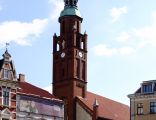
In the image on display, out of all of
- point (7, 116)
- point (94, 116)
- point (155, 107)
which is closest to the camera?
point (7, 116)

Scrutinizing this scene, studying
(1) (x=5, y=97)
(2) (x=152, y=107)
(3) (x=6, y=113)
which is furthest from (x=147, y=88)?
(3) (x=6, y=113)

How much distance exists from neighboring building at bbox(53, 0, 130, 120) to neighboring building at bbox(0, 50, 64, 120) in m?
14.4

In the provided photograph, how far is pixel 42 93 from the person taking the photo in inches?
3625

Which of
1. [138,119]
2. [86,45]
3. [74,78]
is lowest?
[138,119]

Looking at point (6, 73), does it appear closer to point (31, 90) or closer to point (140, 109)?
point (31, 90)

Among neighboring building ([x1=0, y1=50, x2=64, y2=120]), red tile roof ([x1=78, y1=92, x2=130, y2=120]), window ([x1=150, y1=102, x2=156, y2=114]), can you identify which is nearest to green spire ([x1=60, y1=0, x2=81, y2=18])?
red tile roof ([x1=78, y1=92, x2=130, y2=120])

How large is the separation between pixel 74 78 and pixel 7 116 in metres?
29.5

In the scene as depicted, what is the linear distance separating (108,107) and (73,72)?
12.8 metres

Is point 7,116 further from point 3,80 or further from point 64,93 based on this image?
point 64,93

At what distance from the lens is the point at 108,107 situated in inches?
4596

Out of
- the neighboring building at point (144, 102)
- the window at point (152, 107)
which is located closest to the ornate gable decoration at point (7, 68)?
the neighboring building at point (144, 102)

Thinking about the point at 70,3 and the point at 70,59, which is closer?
the point at 70,59

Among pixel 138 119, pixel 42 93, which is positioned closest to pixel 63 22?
pixel 42 93

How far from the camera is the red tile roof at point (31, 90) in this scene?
87.0 metres
